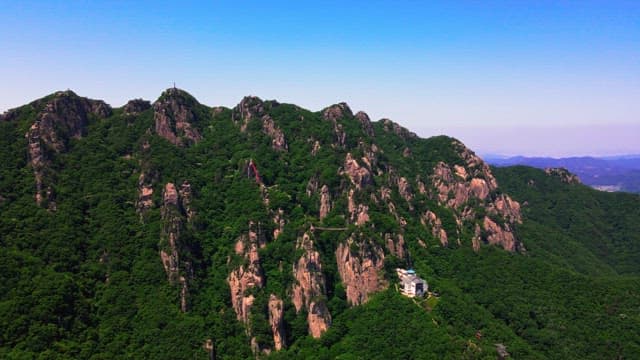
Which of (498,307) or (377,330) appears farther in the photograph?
(498,307)

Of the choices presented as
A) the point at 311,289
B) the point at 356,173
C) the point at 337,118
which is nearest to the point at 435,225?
the point at 356,173

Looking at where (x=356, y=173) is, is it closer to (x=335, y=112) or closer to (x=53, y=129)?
(x=335, y=112)

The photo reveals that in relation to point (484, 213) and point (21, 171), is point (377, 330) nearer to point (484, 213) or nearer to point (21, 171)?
point (484, 213)

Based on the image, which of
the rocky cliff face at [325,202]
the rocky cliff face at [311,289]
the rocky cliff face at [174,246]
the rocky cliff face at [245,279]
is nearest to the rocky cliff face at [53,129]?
the rocky cliff face at [174,246]

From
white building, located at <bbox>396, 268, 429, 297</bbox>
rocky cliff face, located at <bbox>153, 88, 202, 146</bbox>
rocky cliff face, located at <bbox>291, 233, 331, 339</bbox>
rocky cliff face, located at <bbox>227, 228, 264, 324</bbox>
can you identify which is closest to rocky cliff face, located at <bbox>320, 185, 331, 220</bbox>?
rocky cliff face, located at <bbox>291, 233, 331, 339</bbox>

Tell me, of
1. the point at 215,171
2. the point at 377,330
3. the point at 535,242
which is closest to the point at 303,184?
the point at 215,171
